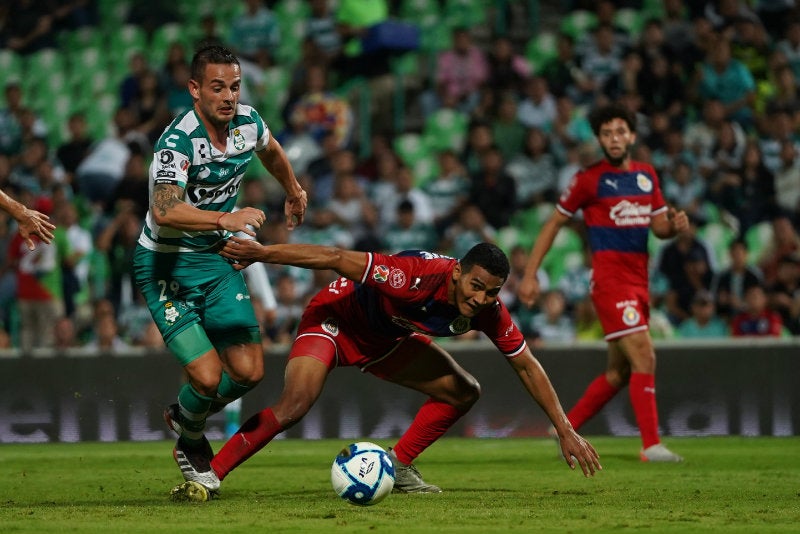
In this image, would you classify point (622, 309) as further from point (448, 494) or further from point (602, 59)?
point (602, 59)

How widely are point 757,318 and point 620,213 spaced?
370 cm

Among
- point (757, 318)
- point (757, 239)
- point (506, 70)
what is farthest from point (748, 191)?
point (506, 70)

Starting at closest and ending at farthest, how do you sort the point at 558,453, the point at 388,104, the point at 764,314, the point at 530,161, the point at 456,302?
the point at 456,302, the point at 558,453, the point at 764,314, the point at 530,161, the point at 388,104

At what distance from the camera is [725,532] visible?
20.2ft

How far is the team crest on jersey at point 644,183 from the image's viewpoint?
401 inches

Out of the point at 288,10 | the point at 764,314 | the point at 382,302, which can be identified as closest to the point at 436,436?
the point at 382,302

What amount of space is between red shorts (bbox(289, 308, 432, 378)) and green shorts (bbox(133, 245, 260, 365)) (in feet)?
1.18

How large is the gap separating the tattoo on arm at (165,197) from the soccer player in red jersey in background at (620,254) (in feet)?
11.7

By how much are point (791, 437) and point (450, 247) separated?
4276 mm

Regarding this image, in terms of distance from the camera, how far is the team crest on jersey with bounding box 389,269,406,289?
23.6ft

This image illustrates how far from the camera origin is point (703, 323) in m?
13.6

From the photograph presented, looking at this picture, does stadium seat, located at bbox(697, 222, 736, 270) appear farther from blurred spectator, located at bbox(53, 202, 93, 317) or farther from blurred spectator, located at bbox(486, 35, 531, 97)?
blurred spectator, located at bbox(53, 202, 93, 317)

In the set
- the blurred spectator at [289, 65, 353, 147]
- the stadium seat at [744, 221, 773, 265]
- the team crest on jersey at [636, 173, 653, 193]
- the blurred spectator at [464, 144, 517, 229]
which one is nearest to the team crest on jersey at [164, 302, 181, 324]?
the team crest on jersey at [636, 173, 653, 193]

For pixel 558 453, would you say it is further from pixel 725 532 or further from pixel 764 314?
pixel 725 532
